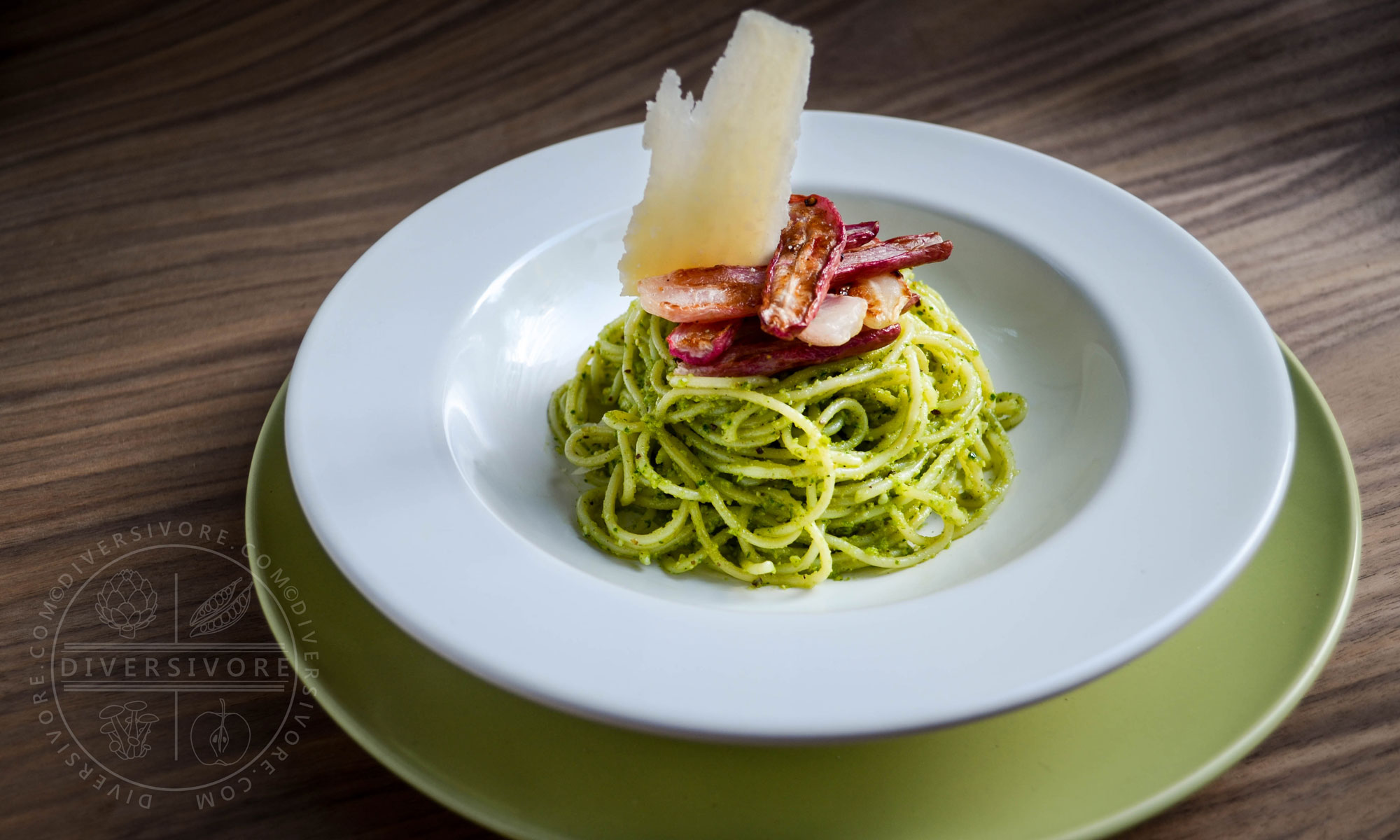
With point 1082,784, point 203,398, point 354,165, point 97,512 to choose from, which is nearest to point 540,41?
point 354,165

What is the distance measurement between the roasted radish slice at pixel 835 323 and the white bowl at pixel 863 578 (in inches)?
27.4

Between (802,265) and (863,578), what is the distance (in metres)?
0.91

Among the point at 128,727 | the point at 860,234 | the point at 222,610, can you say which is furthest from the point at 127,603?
the point at 860,234

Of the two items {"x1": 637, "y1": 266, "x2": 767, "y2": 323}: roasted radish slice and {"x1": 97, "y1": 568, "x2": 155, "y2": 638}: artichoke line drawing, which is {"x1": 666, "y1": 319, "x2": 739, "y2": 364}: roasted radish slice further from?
{"x1": 97, "y1": 568, "x2": 155, "y2": 638}: artichoke line drawing

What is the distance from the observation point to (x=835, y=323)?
111 inches

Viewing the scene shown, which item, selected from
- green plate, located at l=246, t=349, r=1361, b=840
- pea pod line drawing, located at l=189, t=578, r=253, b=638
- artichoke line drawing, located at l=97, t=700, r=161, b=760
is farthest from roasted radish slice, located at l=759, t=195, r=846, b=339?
artichoke line drawing, located at l=97, t=700, r=161, b=760

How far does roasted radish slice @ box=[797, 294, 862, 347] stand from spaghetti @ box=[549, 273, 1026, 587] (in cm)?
24

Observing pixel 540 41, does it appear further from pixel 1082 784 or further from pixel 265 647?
pixel 1082 784

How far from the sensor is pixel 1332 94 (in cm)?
492

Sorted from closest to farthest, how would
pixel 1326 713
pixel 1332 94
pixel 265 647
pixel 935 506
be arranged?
pixel 1326 713, pixel 265 647, pixel 935 506, pixel 1332 94

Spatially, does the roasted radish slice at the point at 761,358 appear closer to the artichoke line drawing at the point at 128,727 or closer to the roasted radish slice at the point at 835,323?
the roasted radish slice at the point at 835,323

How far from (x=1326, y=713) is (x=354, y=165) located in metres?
4.43

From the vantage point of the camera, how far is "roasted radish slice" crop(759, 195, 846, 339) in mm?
2748

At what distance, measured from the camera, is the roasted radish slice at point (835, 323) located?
2797mm
